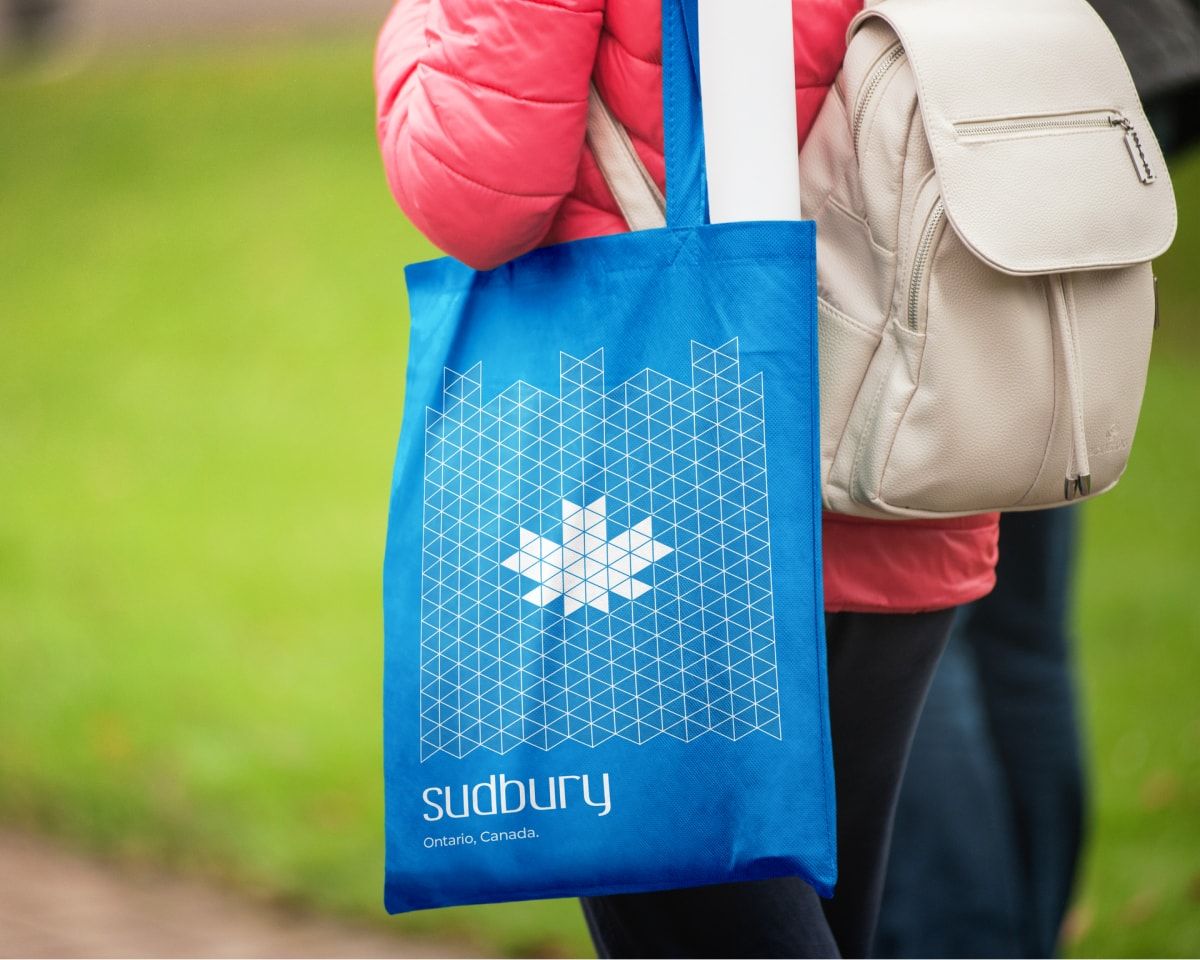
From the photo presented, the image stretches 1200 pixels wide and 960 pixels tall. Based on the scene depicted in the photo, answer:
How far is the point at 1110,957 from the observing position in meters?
3.27

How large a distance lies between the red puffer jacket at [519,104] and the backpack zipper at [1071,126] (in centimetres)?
21

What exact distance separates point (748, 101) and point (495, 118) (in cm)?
27

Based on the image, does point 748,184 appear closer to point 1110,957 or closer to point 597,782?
point 597,782

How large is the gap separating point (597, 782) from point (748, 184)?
67 cm

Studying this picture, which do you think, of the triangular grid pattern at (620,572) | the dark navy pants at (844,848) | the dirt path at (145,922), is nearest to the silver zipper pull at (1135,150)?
the triangular grid pattern at (620,572)

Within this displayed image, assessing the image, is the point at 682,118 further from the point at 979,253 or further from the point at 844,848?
the point at 844,848

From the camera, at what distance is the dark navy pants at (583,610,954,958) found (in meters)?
1.79

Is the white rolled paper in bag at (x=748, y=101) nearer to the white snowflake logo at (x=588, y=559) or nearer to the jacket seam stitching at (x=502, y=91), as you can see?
the jacket seam stitching at (x=502, y=91)

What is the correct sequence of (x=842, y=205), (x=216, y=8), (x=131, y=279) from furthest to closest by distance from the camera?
(x=216, y=8)
(x=131, y=279)
(x=842, y=205)

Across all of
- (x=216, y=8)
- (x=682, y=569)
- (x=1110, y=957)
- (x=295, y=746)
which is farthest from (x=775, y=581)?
(x=216, y=8)

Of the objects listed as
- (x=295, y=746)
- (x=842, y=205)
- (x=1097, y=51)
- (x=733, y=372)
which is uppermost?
(x=1097, y=51)

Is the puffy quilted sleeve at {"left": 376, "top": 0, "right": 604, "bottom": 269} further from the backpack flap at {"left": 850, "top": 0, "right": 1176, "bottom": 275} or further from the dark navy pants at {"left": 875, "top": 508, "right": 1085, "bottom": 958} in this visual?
the dark navy pants at {"left": 875, "top": 508, "right": 1085, "bottom": 958}

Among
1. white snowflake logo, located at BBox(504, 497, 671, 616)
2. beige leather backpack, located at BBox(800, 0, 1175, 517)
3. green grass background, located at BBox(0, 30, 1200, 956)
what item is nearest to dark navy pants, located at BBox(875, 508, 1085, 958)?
green grass background, located at BBox(0, 30, 1200, 956)

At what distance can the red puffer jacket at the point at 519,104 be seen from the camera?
5.13 feet
